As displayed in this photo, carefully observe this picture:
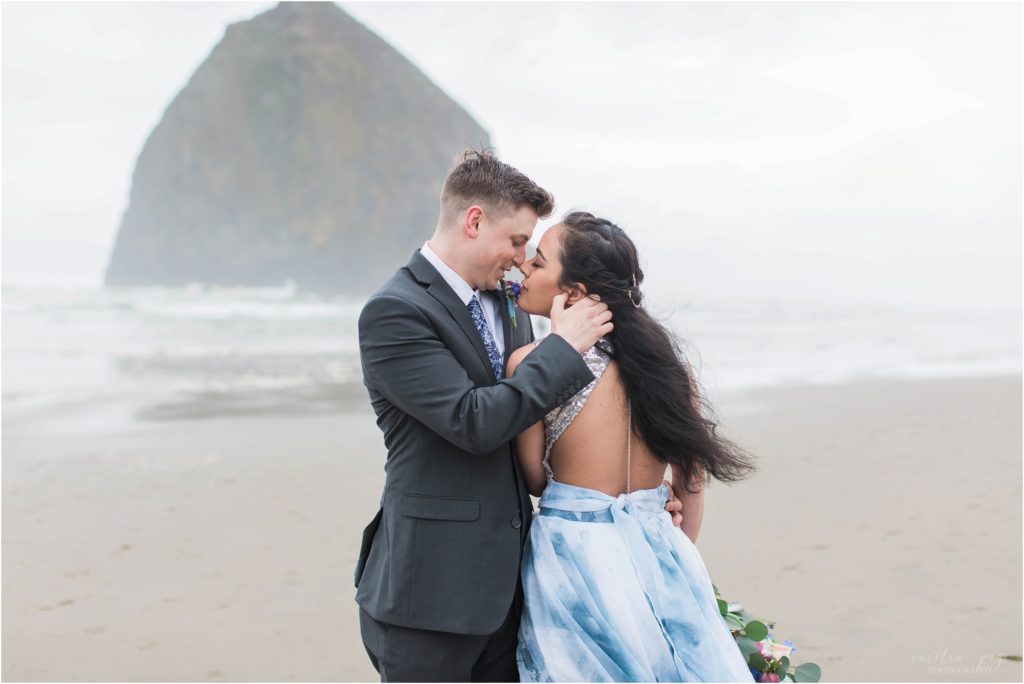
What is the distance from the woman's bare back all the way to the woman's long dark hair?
37 millimetres

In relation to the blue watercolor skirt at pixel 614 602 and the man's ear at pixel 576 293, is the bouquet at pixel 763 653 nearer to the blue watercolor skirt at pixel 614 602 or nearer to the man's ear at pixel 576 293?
the blue watercolor skirt at pixel 614 602

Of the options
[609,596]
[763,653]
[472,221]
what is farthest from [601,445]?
[763,653]

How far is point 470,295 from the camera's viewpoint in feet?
8.34

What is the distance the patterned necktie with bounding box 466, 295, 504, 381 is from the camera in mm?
2537

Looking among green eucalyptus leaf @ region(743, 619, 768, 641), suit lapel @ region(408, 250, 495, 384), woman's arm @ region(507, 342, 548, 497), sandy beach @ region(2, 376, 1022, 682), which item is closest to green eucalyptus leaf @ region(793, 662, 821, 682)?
green eucalyptus leaf @ region(743, 619, 768, 641)

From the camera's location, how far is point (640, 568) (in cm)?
237

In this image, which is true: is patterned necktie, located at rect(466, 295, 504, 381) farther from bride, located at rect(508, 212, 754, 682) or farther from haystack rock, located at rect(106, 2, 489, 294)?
haystack rock, located at rect(106, 2, 489, 294)

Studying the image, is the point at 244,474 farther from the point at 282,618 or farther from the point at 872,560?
the point at 872,560

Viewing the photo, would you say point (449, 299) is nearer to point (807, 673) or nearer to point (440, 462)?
point (440, 462)

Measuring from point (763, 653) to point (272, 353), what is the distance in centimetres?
1571

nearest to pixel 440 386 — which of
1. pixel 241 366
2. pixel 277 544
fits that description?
pixel 277 544

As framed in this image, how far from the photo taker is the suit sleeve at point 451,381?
2148 mm

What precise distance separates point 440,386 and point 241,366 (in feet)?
45.0

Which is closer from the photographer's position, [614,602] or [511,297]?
[614,602]
